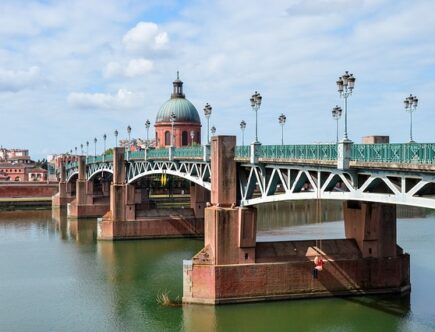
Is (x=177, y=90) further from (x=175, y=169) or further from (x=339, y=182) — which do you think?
(x=339, y=182)

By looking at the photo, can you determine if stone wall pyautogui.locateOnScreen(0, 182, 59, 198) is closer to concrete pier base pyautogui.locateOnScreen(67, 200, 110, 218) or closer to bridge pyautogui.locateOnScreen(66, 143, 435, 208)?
concrete pier base pyautogui.locateOnScreen(67, 200, 110, 218)

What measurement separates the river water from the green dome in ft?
116

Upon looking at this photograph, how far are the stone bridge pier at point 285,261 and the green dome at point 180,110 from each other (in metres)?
60.8

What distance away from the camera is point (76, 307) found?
112ft

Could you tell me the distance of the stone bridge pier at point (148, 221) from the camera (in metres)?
59.5

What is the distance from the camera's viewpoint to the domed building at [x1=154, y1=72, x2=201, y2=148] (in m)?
94.3

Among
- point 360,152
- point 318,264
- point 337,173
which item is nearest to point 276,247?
point 318,264

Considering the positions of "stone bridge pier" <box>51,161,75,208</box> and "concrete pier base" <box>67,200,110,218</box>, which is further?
"stone bridge pier" <box>51,161,75,208</box>

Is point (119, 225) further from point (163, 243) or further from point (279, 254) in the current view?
point (279, 254)

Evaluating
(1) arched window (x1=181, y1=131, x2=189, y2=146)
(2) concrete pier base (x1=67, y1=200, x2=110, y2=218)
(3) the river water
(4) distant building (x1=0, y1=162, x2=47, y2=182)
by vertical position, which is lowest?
(3) the river water

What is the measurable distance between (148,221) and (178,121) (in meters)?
36.6

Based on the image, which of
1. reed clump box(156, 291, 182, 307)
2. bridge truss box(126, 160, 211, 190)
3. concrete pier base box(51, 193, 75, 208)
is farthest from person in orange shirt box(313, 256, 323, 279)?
concrete pier base box(51, 193, 75, 208)

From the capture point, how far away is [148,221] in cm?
5991

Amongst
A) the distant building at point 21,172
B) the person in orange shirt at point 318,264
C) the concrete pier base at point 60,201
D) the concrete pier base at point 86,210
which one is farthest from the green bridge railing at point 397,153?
the distant building at point 21,172
